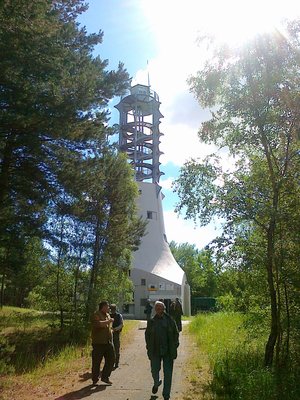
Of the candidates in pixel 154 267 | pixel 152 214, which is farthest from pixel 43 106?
pixel 152 214

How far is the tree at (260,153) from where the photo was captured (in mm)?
9211

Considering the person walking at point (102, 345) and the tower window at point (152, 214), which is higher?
the tower window at point (152, 214)

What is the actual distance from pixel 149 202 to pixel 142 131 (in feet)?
27.8

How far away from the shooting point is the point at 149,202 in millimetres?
49500

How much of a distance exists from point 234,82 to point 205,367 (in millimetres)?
6674

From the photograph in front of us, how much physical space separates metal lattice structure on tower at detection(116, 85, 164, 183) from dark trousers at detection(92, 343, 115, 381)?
41.8 m

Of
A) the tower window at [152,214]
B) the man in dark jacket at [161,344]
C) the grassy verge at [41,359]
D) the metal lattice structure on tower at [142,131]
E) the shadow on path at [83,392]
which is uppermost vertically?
the metal lattice structure on tower at [142,131]

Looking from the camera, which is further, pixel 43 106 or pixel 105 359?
pixel 43 106

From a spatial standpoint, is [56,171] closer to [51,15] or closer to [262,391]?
[51,15]

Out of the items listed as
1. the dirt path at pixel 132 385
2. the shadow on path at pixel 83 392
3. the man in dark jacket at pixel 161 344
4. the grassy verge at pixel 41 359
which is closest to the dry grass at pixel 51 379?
the grassy verge at pixel 41 359

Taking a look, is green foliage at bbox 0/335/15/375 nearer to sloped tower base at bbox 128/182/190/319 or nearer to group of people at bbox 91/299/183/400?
group of people at bbox 91/299/183/400

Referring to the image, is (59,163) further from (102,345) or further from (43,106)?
(102,345)

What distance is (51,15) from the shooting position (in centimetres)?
1009

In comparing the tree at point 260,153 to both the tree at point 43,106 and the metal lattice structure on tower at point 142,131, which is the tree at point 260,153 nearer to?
the tree at point 43,106
